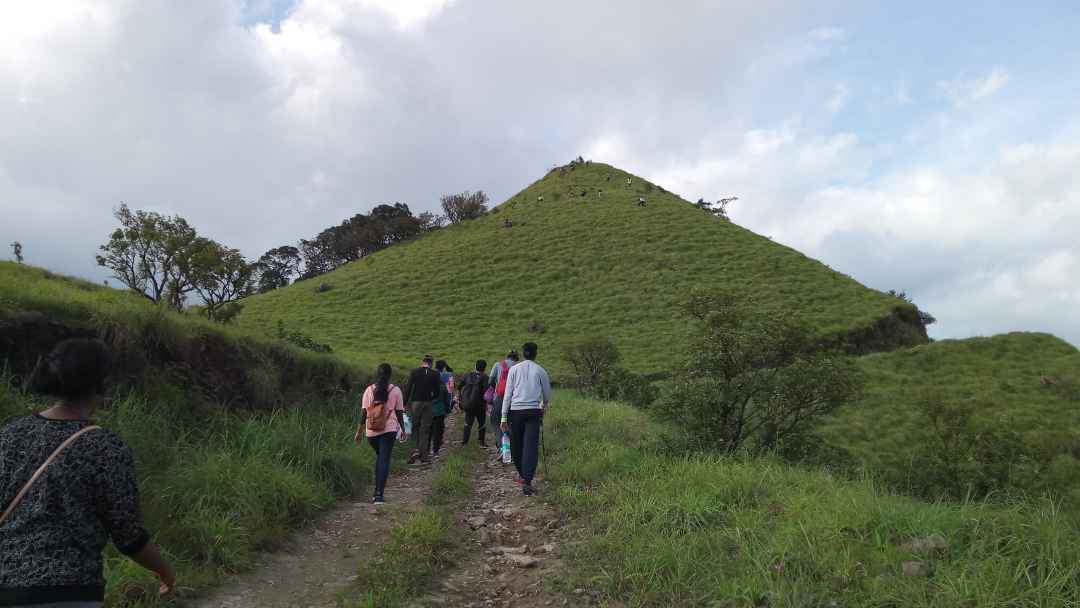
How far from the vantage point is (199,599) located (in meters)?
4.49

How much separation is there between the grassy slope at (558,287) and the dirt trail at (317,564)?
85.6 ft

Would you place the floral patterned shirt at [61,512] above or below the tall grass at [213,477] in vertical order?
above

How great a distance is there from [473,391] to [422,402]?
6.30ft

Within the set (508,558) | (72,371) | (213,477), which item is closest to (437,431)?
(213,477)

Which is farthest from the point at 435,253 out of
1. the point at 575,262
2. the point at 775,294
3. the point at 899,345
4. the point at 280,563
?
the point at 280,563

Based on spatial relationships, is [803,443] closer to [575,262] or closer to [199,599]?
[199,599]

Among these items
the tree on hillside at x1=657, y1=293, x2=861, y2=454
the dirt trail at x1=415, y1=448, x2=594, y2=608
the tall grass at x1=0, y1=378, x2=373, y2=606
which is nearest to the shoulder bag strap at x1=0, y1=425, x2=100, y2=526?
the tall grass at x1=0, y1=378, x2=373, y2=606

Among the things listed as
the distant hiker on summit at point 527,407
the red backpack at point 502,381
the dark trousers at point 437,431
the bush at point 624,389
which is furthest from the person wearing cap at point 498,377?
the bush at point 624,389

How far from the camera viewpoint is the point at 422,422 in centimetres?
1106

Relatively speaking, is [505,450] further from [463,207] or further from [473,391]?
[463,207]

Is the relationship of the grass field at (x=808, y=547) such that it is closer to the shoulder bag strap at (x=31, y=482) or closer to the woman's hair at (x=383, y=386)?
the woman's hair at (x=383, y=386)

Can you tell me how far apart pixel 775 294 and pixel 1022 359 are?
654 inches

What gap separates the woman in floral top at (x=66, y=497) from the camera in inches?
88.4

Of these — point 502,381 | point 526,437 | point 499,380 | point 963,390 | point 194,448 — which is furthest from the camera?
point 963,390
